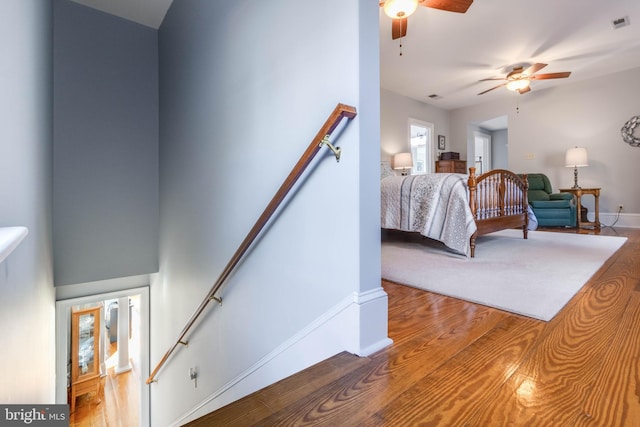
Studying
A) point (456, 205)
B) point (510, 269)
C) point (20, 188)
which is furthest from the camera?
point (456, 205)

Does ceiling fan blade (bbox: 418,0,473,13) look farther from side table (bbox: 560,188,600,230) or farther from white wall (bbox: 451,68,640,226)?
white wall (bbox: 451,68,640,226)

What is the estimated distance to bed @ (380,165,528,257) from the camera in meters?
2.74

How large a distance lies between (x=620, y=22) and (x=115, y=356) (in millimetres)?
9341

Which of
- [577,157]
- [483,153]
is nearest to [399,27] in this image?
[577,157]

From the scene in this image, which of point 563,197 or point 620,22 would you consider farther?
point 563,197

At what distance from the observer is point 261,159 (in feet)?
5.51

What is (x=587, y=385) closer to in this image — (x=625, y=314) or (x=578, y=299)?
(x=625, y=314)

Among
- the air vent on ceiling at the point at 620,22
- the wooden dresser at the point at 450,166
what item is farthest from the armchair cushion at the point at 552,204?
the air vent on ceiling at the point at 620,22

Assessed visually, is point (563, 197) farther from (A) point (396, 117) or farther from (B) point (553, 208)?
(A) point (396, 117)

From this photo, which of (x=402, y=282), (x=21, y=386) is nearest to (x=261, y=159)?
(x=402, y=282)

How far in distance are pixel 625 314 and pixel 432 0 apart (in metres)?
2.65

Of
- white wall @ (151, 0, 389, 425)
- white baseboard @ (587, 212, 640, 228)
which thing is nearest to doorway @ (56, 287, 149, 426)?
white wall @ (151, 0, 389, 425)

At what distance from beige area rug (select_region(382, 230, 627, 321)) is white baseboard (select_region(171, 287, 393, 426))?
84cm

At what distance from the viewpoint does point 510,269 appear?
2.26 metres
